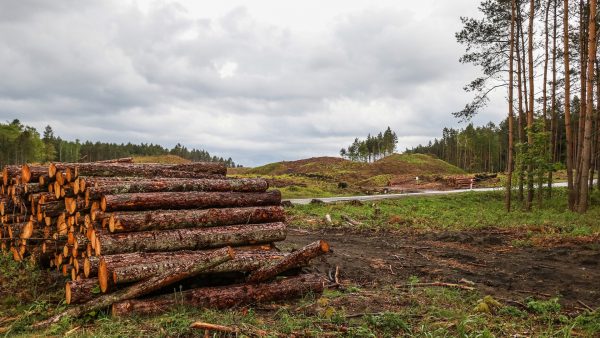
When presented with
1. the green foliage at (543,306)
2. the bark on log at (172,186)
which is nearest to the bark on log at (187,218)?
the bark on log at (172,186)

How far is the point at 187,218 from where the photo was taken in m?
7.52

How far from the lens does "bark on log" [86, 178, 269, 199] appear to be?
732cm

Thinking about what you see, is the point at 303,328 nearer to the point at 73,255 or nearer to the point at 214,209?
the point at 214,209

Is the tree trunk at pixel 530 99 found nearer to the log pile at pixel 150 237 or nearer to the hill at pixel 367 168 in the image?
the log pile at pixel 150 237

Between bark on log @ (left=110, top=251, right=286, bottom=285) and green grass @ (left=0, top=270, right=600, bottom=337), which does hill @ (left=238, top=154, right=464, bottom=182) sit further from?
green grass @ (left=0, top=270, right=600, bottom=337)

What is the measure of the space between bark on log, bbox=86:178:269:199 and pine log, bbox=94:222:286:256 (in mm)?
871

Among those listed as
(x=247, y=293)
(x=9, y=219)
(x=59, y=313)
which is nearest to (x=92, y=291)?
(x=59, y=313)

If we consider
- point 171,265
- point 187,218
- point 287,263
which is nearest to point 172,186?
point 187,218

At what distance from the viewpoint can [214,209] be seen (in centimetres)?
800

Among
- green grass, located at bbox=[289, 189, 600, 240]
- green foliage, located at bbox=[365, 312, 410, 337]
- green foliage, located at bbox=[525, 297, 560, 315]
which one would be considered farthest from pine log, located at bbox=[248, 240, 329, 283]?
green grass, located at bbox=[289, 189, 600, 240]

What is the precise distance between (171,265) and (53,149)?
303 feet

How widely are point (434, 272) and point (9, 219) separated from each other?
1005 cm

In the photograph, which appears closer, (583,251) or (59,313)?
(59,313)

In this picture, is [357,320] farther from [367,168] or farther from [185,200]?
[367,168]
